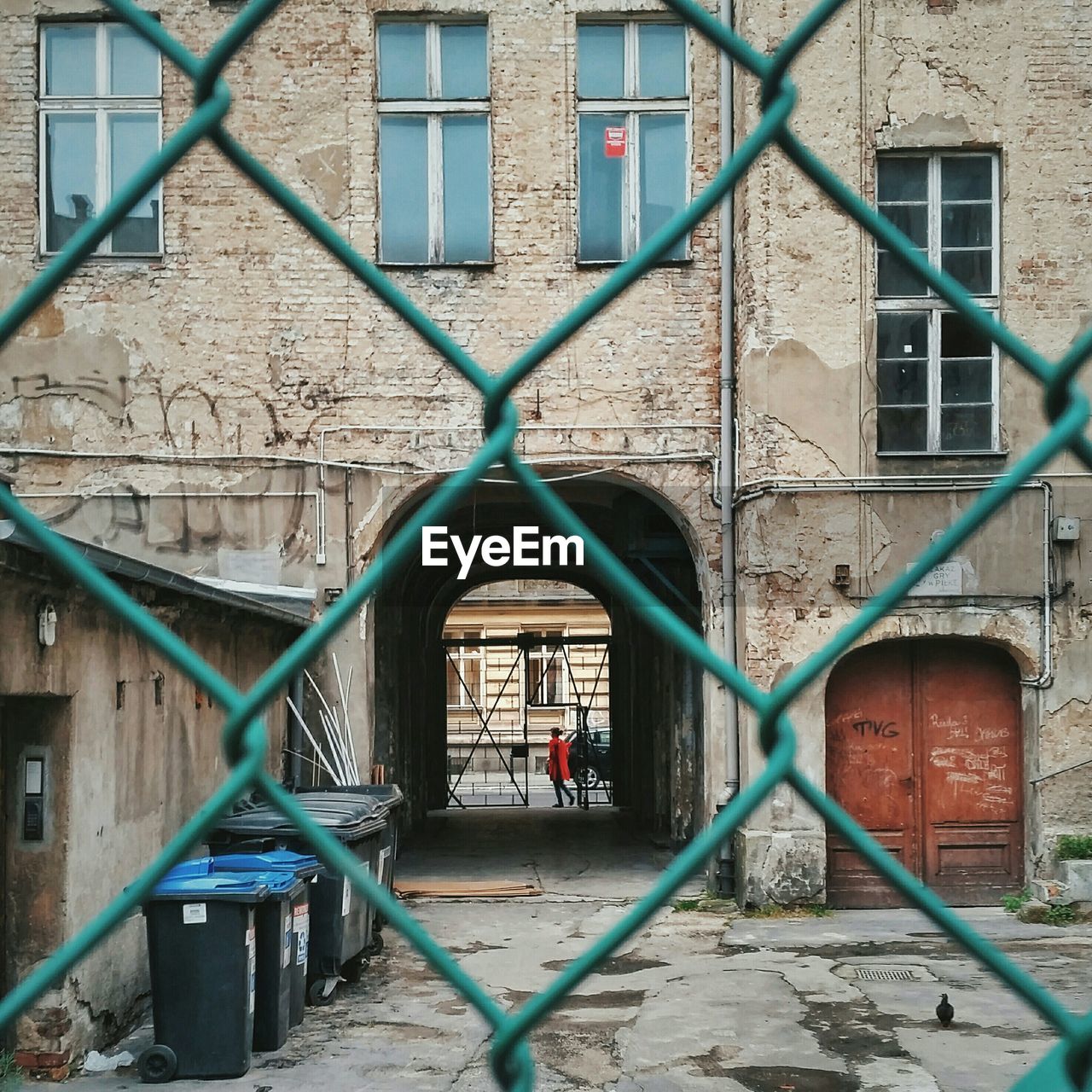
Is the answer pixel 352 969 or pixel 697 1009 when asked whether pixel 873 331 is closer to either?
pixel 697 1009

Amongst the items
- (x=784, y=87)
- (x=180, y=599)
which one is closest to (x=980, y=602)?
(x=180, y=599)

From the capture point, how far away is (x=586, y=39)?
12.2 meters

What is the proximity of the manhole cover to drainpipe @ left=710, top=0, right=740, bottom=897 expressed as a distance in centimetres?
280

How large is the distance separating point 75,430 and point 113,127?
279cm

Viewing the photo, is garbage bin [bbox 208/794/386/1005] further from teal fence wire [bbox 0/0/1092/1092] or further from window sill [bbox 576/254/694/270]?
teal fence wire [bbox 0/0/1092/1092]

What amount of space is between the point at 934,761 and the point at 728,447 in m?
3.36

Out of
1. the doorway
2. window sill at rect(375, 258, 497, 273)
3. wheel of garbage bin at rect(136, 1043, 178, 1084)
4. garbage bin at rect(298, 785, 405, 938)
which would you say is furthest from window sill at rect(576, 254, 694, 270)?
the doorway

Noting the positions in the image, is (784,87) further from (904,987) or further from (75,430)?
(75,430)

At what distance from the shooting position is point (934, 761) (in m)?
11.8

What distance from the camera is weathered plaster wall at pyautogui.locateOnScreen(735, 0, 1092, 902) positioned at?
1136 cm

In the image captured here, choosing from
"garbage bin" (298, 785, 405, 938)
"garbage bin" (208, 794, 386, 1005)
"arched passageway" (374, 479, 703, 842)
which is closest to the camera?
"garbage bin" (208, 794, 386, 1005)

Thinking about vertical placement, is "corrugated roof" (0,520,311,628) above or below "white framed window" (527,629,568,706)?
above

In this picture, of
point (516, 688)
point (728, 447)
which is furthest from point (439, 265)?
point (516, 688)

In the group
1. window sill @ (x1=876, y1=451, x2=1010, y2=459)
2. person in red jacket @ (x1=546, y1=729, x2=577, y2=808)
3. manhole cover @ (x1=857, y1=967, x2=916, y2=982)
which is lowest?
person in red jacket @ (x1=546, y1=729, x2=577, y2=808)
